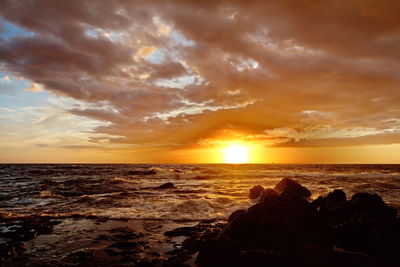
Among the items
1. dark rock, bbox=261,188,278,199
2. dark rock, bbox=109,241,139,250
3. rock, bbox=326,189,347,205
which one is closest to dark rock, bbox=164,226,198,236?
dark rock, bbox=109,241,139,250

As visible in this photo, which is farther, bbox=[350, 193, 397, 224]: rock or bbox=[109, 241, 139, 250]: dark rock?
bbox=[350, 193, 397, 224]: rock

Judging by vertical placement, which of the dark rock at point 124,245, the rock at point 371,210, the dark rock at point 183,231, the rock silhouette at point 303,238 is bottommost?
the dark rock at point 124,245

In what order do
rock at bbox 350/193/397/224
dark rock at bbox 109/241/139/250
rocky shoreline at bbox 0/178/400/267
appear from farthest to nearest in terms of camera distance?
rock at bbox 350/193/397/224 → dark rock at bbox 109/241/139/250 → rocky shoreline at bbox 0/178/400/267

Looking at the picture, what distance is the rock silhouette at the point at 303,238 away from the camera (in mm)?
5930

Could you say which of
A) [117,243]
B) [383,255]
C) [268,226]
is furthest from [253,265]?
[117,243]

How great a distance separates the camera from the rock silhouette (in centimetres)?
593

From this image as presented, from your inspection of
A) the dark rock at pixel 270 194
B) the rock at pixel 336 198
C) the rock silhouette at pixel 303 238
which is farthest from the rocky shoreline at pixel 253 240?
the rock at pixel 336 198

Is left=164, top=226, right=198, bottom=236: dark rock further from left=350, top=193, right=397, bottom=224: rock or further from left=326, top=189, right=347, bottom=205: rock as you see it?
left=326, top=189, right=347, bottom=205: rock

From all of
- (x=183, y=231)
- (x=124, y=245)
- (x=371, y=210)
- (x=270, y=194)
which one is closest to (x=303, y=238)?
(x=270, y=194)

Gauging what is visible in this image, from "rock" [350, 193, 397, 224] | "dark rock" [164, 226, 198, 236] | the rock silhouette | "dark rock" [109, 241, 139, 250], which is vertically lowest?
"dark rock" [109, 241, 139, 250]

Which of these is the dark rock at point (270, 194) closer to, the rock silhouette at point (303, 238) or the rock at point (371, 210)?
the rock silhouette at point (303, 238)

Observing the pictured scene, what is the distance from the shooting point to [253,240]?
7414 millimetres

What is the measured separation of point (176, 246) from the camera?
793 cm

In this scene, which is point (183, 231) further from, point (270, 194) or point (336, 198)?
point (336, 198)
